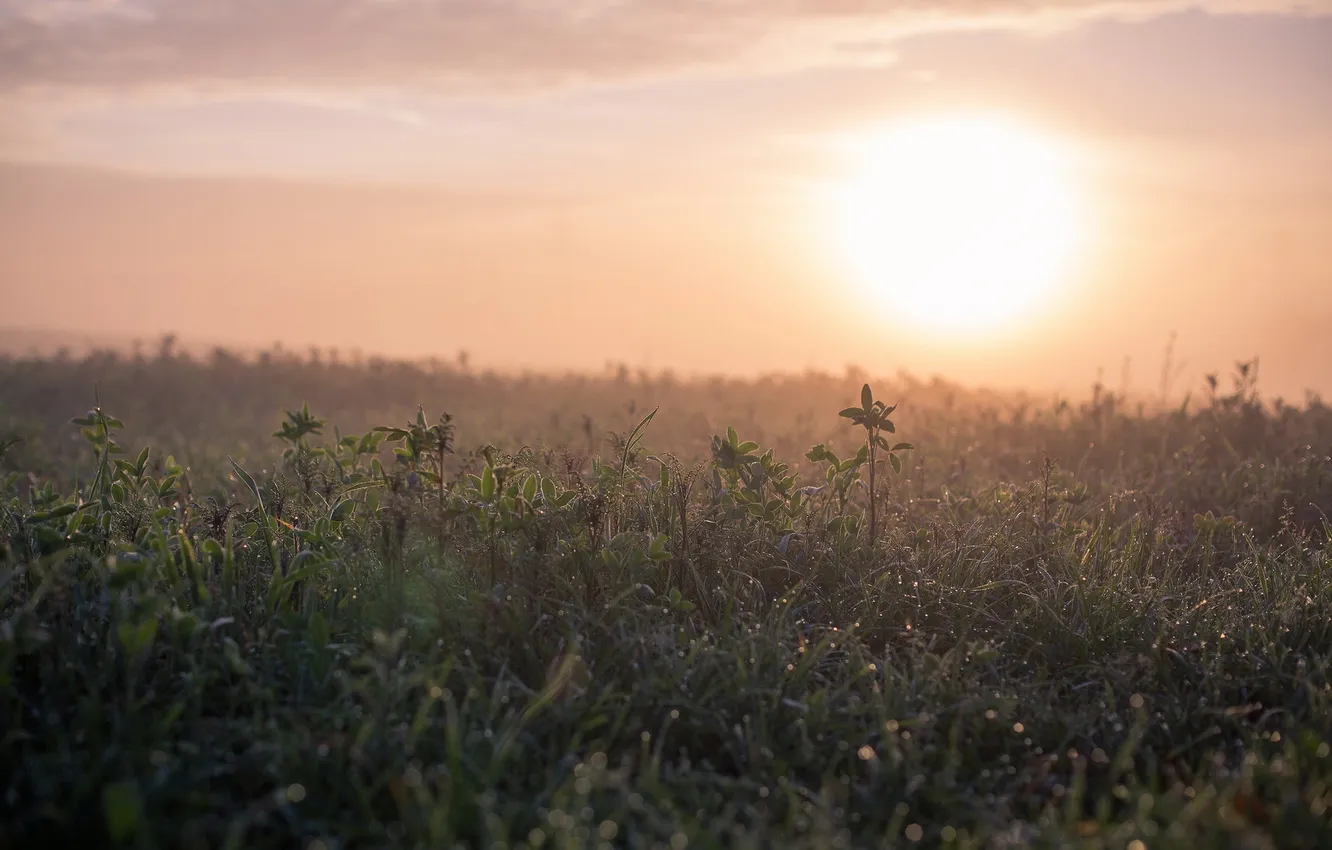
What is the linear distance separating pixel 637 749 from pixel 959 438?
16.1 feet

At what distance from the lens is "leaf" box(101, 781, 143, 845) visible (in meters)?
1.96

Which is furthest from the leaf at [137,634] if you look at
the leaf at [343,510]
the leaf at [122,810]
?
the leaf at [343,510]

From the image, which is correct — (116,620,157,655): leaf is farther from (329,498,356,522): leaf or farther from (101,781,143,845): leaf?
(329,498,356,522): leaf

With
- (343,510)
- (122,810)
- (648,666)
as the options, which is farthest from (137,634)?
(648,666)

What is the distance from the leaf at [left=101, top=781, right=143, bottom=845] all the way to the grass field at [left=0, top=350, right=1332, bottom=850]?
0.01m

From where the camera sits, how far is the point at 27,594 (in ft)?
10.4

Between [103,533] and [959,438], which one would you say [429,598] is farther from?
[959,438]

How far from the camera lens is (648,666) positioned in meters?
2.87

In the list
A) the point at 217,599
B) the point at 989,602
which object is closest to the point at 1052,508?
the point at 989,602

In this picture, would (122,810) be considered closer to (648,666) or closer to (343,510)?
(648,666)

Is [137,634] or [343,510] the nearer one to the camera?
[137,634]

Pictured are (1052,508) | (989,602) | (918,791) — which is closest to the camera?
(918,791)

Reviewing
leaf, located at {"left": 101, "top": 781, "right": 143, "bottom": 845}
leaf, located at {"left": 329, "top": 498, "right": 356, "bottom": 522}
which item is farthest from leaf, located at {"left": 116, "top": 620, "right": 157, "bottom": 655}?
leaf, located at {"left": 329, "top": 498, "right": 356, "bottom": 522}

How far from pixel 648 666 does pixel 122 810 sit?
1371 millimetres
